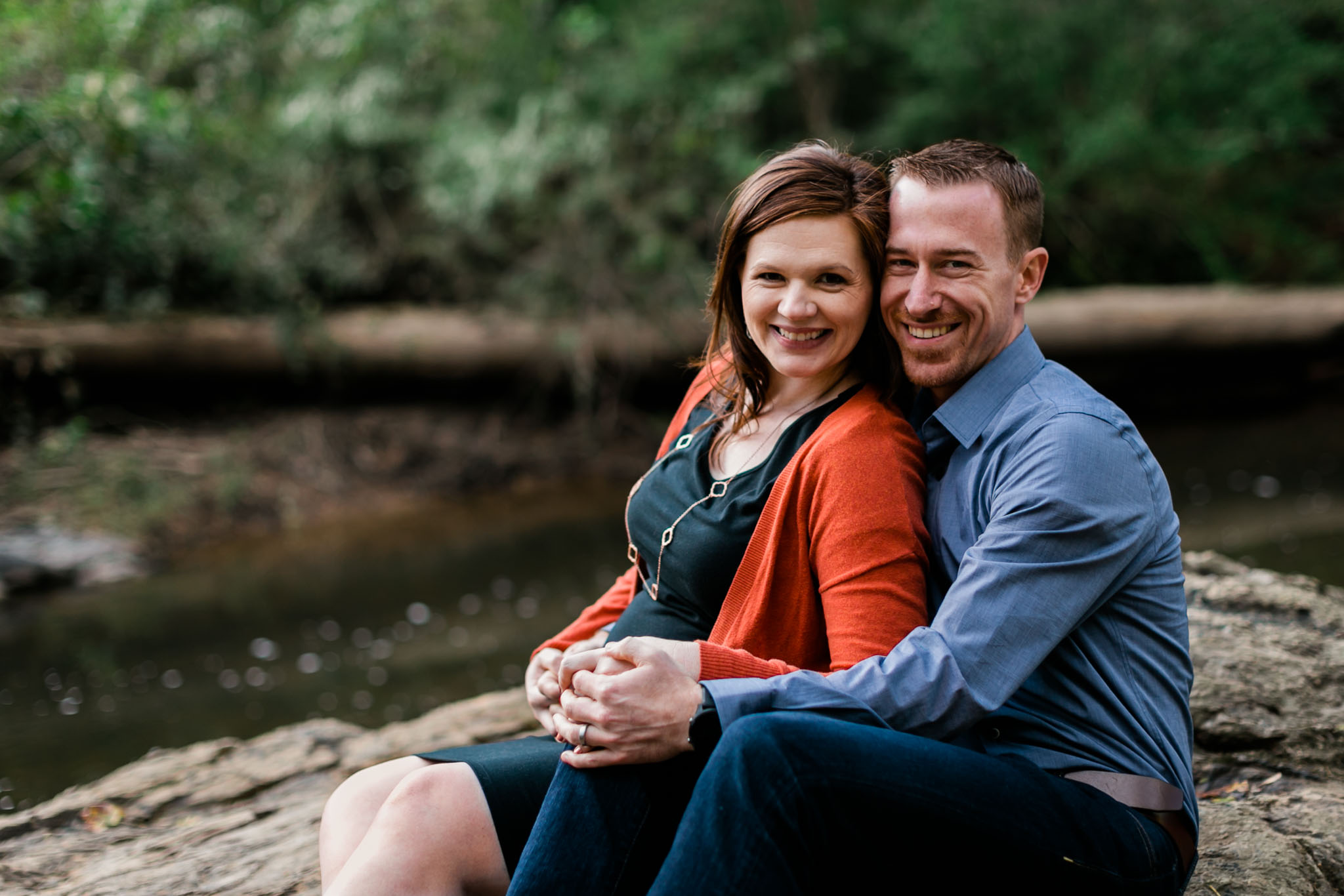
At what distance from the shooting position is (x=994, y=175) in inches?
75.9

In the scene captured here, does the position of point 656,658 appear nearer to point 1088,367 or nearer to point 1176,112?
point 1088,367

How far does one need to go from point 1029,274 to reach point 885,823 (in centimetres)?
109

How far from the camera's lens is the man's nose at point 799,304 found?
195 centimetres

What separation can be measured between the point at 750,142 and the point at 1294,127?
455cm

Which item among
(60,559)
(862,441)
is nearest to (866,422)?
(862,441)

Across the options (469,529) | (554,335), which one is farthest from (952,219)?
(554,335)

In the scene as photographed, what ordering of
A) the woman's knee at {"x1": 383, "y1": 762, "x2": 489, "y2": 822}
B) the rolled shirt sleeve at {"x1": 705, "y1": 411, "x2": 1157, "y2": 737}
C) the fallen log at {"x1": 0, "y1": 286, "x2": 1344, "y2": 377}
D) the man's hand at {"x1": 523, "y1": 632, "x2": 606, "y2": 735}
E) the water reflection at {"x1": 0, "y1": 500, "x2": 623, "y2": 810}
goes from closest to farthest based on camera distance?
the rolled shirt sleeve at {"x1": 705, "y1": 411, "x2": 1157, "y2": 737}
the woman's knee at {"x1": 383, "y1": 762, "x2": 489, "y2": 822}
the man's hand at {"x1": 523, "y1": 632, "x2": 606, "y2": 735}
the water reflection at {"x1": 0, "y1": 500, "x2": 623, "y2": 810}
the fallen log at {"x1": 0, "y1": 286, "x2": 1344, "y2": 377}

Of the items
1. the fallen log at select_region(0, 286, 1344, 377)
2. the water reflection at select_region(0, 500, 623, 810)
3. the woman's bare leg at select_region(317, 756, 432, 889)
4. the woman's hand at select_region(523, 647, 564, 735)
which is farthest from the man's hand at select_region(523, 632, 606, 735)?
the fallen log at select_region(0, 286, 1344, 377)

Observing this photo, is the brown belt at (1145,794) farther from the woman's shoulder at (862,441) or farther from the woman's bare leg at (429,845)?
the woman's bare leg at (429,845)

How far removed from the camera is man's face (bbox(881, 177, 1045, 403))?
1.93m

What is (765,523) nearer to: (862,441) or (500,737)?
(862,441)

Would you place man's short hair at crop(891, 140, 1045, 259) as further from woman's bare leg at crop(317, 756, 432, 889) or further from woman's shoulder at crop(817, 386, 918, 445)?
woman's bare leg at crop(317, 756, 432, 889)

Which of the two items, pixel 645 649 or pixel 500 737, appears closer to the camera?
pixel 645 649

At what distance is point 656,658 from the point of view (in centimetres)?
160
